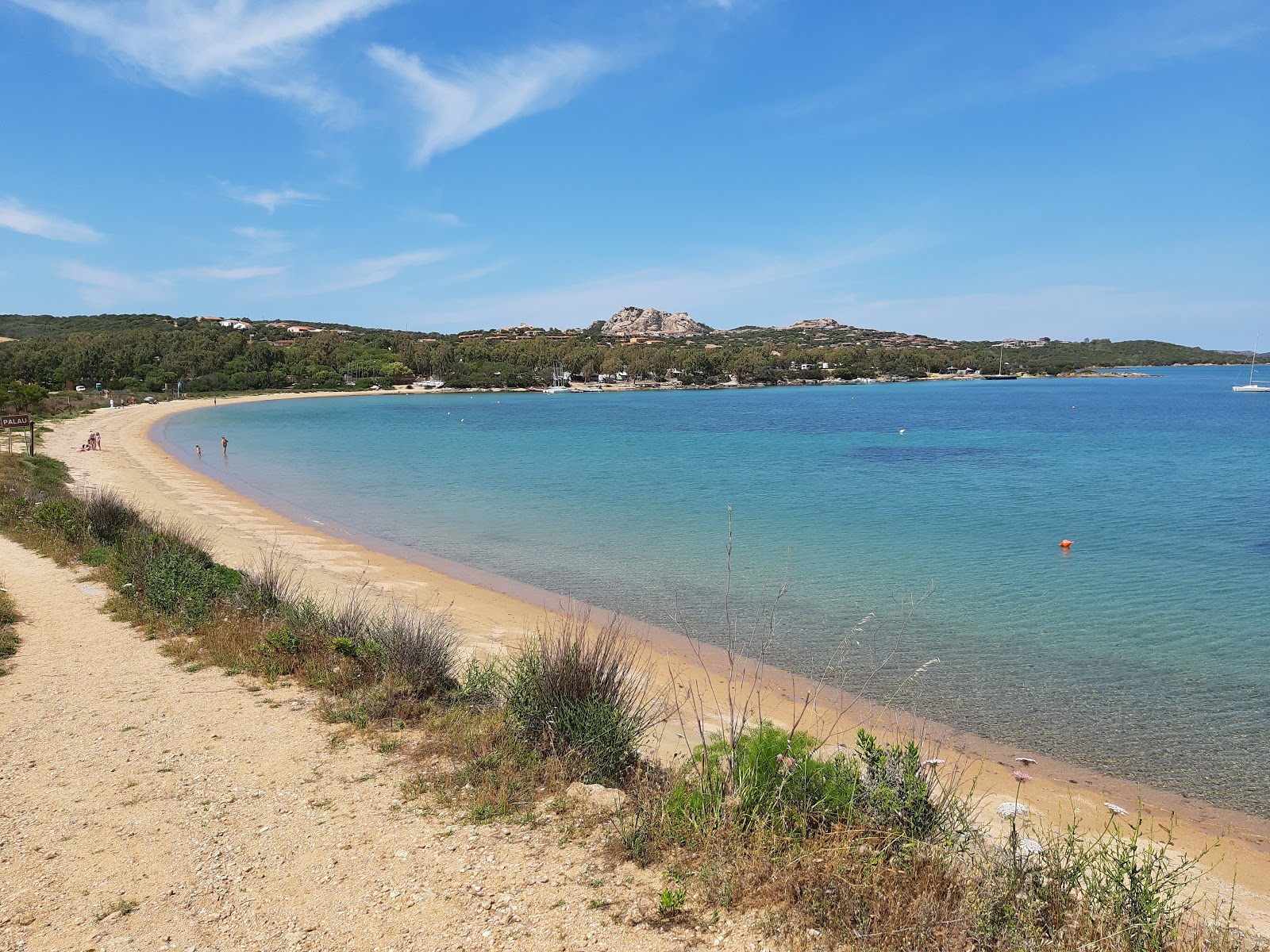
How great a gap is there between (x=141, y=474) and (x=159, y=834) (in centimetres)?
3060

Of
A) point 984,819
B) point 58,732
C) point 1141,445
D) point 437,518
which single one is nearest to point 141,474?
point 437,518

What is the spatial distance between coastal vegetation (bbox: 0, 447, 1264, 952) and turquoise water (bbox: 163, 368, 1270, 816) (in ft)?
8.35

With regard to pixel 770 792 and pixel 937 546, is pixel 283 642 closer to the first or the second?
pixel 770 792

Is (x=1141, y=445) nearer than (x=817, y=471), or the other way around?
(x=817, y=471)

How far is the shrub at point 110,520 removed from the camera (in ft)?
45.5

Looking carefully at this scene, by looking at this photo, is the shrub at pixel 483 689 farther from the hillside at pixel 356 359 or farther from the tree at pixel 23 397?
the hillside at pixel 356 359

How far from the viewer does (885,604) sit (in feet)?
44.3

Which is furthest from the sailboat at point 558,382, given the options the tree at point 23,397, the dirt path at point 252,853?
the dirt path at point 252,853

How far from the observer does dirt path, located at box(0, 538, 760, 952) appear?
4.09 meters

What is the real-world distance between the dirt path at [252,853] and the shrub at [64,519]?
7.91 meters

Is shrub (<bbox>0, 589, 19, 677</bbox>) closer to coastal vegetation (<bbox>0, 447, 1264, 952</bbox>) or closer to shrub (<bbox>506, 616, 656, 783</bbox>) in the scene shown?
coastal vegetation (<bbox>0, 447, 1264, 952</bbox>)

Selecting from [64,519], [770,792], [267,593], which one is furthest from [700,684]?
[64,519]

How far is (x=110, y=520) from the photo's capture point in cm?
1437

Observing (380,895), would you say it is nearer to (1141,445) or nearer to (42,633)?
(42,633)
